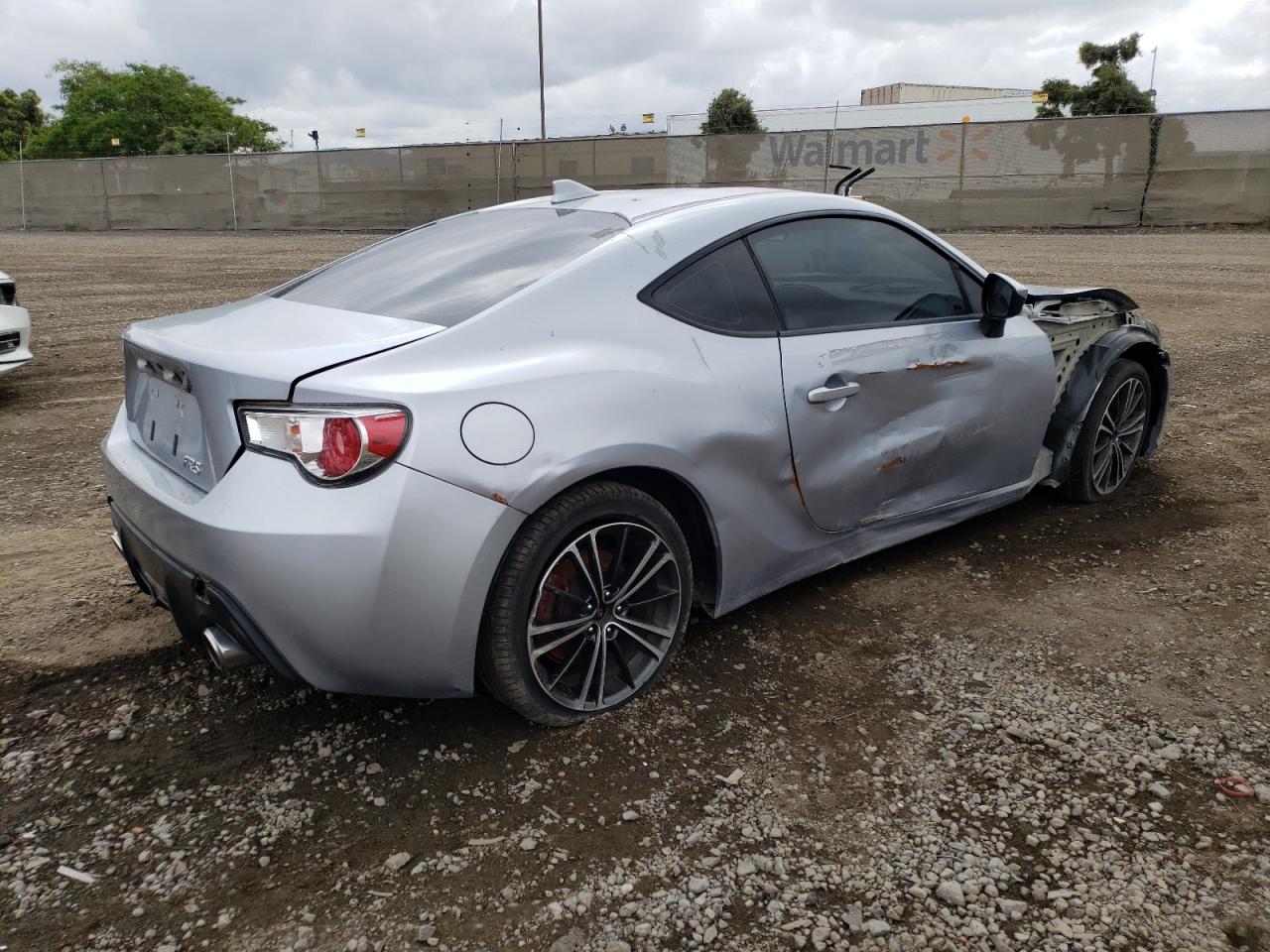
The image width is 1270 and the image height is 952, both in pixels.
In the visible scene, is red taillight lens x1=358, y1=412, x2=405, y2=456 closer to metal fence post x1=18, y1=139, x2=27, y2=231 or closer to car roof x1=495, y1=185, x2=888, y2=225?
car roof x1=495, y1=185, x2=888, y2=225

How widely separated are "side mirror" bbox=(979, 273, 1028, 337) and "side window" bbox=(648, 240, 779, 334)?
1107 mm

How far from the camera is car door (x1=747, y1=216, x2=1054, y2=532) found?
10.6 feet

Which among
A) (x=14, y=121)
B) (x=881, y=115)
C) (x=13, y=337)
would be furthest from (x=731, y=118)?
(x=14, y=121)

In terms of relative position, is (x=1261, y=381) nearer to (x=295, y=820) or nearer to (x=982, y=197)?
(x=295, y=820)

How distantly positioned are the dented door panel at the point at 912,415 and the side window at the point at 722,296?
14 cm

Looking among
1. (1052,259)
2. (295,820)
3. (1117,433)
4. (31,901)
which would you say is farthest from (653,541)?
(1052,259)

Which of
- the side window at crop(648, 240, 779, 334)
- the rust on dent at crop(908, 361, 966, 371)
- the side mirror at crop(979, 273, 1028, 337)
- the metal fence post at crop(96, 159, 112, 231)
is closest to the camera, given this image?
the side window at crop(648, 240, 779, 334)

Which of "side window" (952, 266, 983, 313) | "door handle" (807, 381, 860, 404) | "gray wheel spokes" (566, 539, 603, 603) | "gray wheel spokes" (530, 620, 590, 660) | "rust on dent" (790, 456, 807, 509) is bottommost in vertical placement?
Answer: "gray wheel spokes" (530, 620, 590, 660)

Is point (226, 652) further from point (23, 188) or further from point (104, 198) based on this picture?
point (23, 188)

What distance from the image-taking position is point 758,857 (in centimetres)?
234

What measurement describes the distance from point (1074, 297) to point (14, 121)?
93.2 metres

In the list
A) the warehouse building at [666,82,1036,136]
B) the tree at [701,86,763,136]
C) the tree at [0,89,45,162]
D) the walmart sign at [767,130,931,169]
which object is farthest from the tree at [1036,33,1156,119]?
the tree at [0,89,45,162]

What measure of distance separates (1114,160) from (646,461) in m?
23.7

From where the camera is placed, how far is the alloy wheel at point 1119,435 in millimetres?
4535
